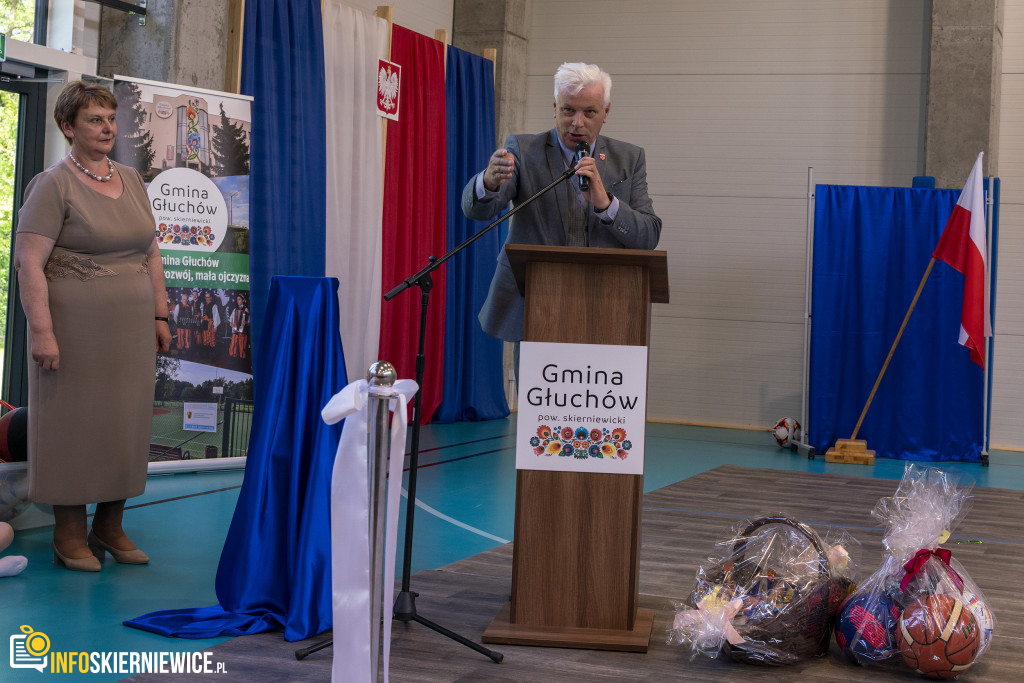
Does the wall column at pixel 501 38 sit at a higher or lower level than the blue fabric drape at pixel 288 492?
higher

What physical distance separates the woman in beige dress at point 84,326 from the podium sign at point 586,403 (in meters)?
1.44

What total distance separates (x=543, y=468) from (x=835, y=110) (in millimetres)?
6830

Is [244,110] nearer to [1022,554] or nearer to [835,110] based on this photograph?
[1022,554]

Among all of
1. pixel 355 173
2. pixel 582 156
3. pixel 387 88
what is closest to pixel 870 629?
pixel 582 156

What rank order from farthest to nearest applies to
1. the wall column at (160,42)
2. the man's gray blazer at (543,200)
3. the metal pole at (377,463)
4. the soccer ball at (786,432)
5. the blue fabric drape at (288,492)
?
1. the soccer ball at (786,432)
2. the wall column at (160,42)
3. the man's gray blazer at (543,200)
4. the blue fabric drape at (288,492)
5. the metal pole at (377,463)

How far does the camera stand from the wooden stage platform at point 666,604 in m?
2.38

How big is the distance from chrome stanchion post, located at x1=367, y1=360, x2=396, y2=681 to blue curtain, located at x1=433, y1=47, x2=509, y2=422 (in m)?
6.33

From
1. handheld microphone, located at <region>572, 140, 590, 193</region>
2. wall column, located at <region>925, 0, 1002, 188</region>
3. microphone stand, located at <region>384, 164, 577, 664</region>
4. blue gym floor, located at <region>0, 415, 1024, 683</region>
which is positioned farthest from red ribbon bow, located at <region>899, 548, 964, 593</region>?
wall column, located at <region>925, 0, 1002, 188</region>

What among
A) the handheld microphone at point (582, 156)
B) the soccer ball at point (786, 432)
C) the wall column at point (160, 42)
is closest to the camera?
the handheld microphone at point (582, 156)

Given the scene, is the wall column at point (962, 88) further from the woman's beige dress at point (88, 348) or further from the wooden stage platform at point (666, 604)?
the woman's beige dress at point (88, 348)

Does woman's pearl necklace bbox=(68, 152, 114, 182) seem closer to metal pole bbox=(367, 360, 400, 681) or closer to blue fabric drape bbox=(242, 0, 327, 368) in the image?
metal pole bbox=(367, 360, 400, 681)

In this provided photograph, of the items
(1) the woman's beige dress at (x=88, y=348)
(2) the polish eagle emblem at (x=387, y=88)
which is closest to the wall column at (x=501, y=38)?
(2) the polish eagle emblem at (x=387, y=88)

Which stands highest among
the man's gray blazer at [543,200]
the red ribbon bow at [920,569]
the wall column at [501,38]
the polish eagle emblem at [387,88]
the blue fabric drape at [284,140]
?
the wall column at [501,38]

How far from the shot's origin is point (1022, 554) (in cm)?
404
